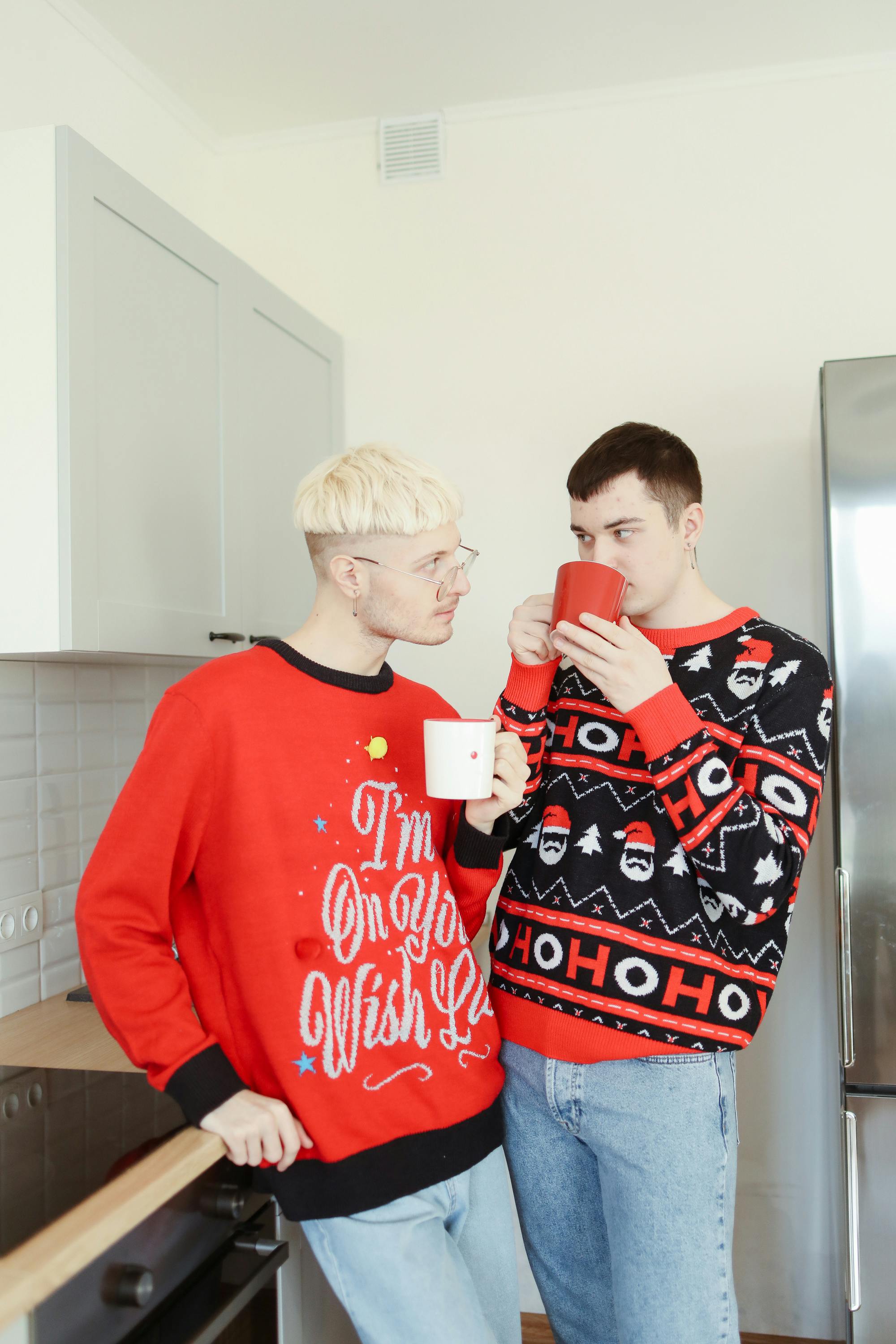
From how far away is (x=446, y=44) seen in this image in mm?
2078

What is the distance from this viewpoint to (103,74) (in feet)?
6.58

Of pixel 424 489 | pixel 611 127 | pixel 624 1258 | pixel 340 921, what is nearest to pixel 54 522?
pixel 424 489

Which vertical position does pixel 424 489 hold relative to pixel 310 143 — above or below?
below

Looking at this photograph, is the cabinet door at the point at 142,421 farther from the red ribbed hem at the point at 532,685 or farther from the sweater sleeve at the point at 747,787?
the sweater sleeve at the point at 747,787

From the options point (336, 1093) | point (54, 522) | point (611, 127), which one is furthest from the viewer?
point (611, 127)

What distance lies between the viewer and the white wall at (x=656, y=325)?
6.99ft

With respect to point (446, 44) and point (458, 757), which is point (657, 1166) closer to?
point (458, 757)

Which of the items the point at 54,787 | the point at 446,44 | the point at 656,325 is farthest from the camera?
the point at 656,325

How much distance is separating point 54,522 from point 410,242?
1.37 metres

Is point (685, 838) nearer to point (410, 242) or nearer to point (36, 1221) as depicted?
point (36, 1221)

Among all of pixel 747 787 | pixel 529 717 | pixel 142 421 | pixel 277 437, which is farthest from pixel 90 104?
pixel 747 787

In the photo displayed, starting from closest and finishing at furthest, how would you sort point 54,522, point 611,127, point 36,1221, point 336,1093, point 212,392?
point 36,1221 < point 336,1093 < point 54,522 < point 212,392 < point 611,127

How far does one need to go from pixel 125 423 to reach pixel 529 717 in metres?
0.75

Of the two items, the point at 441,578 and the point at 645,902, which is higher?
the point at 441,578
